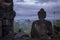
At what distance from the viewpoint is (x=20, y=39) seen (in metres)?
1.57

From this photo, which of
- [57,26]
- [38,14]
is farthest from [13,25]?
[57,26]

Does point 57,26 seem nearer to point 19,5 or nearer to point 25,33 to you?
point 25,33

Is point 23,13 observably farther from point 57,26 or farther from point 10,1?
point 57,26

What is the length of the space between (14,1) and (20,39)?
36cm

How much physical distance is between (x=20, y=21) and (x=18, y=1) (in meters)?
0.19

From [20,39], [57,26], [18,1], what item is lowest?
[20,39]

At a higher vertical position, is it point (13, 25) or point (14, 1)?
point (14, 1)

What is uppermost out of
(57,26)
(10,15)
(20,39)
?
(10,15)

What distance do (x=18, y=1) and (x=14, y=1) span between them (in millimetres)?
38

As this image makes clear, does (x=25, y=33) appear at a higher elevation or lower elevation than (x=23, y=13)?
lower

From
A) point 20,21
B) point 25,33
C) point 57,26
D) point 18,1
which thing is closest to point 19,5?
point 18,1

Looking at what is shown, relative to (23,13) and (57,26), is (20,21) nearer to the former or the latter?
(23,13)

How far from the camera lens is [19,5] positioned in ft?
5.25

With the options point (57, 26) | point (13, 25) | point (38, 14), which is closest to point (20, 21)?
point (13, 25)
